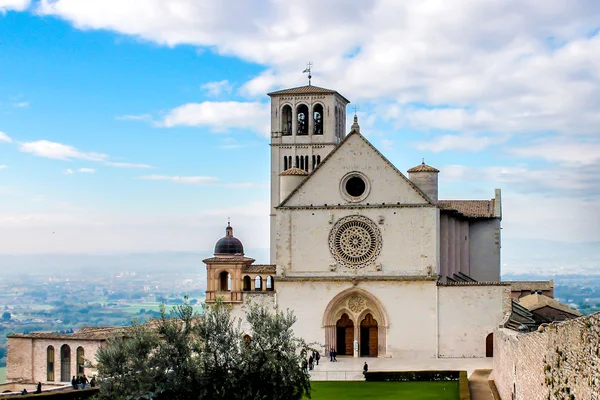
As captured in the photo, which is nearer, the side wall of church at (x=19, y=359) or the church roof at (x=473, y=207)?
the side wall of church at (x=19, y=359)

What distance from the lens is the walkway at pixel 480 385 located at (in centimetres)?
3891

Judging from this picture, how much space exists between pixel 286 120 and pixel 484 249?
17.1 metres

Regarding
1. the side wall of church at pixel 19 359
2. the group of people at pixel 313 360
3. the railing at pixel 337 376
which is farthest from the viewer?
the side wall of church at pixel 19 359

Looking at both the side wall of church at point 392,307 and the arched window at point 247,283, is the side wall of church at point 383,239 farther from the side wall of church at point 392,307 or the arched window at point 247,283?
the arched window at point 247,283

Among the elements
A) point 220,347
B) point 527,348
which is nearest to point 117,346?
point 220,347

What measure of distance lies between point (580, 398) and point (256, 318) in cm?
2061

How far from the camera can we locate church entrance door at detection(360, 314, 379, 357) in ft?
189

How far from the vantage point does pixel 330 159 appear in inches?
2275

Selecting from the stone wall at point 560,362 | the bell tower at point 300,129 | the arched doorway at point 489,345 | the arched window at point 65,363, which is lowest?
the arched window at point 65,363

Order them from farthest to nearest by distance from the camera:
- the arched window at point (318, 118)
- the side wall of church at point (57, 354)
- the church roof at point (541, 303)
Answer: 1. the arched window at point (318, 118)
2. the church roof at point (541, 303)
3. the side wall of church at point (57, 354)

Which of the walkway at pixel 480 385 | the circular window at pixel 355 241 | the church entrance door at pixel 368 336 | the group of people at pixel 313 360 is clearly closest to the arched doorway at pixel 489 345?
the walkway at pixel 480 385

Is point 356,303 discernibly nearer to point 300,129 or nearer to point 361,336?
point 361,336

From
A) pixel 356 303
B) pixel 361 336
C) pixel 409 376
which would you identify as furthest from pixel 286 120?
pixel 409 376

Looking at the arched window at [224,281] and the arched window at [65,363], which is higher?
the arched window at [224,281]
